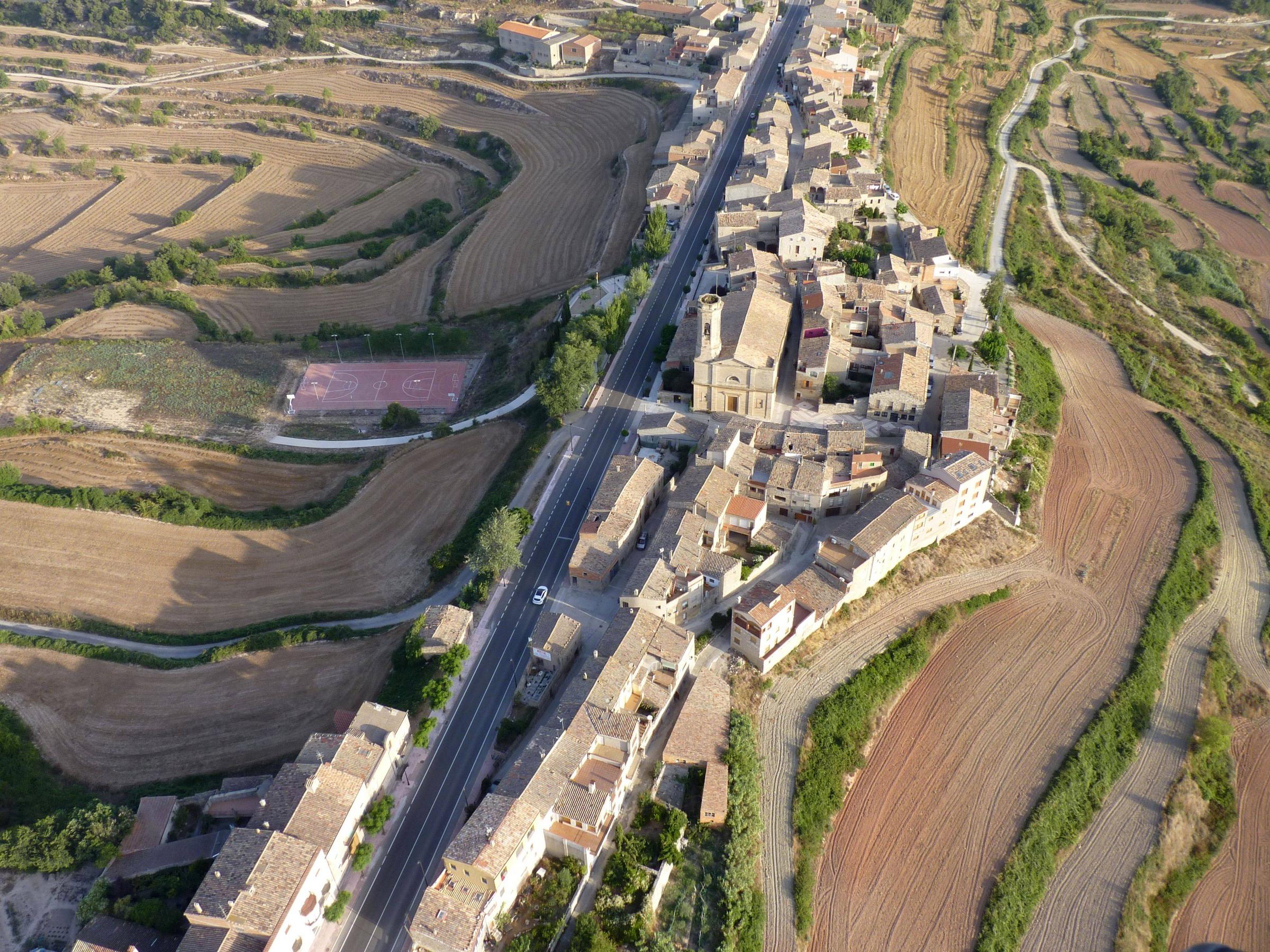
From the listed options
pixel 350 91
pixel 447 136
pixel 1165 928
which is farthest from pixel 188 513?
pixel 350 91

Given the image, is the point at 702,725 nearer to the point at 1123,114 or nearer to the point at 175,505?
the point at 175,505

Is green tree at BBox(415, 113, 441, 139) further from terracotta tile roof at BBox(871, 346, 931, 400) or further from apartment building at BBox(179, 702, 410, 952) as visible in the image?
apartment building at BBox(179, 702, 410, 952)

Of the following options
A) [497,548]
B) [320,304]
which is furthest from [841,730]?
[320,304]

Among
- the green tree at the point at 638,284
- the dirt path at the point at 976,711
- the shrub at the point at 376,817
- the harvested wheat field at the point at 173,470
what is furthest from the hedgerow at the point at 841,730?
the harvested wheat field at the point at 173,470

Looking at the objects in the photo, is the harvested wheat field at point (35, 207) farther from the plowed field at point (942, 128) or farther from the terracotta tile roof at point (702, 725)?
the plowed field at point (942, 128)

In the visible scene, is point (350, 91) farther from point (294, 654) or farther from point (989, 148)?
point (294, 654)

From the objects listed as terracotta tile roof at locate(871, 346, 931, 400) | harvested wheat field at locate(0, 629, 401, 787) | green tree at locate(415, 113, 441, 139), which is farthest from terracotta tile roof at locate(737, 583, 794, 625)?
green tree at locate(415, 113, 441, 139)
